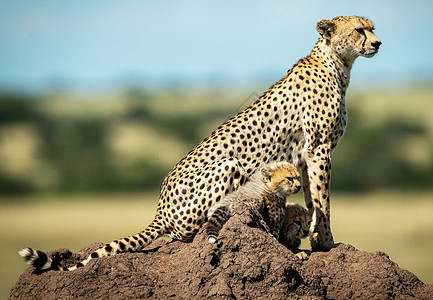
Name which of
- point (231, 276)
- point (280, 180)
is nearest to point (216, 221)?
point (231, 276)

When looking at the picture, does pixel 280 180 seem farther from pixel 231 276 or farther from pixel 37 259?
pixel 37 259

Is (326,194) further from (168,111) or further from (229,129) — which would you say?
(168,111)

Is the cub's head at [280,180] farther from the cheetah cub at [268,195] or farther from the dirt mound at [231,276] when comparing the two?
the dirt mound at [231,276]

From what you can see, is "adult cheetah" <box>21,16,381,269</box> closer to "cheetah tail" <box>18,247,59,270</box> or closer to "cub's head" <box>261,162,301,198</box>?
"cub's head" <box>261,162,301,198</box>

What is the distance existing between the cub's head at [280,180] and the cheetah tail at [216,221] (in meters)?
0.43

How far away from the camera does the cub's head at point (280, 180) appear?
464cm

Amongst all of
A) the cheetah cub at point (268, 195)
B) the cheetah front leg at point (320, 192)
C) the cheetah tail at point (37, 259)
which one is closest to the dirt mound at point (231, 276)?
the cheetah tail at point (37, 259)

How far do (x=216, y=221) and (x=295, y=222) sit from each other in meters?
0.97

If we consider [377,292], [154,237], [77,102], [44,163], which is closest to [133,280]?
[154,237]

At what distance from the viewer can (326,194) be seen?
16.9ft

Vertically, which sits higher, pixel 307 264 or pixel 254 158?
pixel 254 158

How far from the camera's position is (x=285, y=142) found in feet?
16.7

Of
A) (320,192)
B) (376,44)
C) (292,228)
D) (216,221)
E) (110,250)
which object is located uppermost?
(376,44)

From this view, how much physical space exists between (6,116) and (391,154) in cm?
1756
